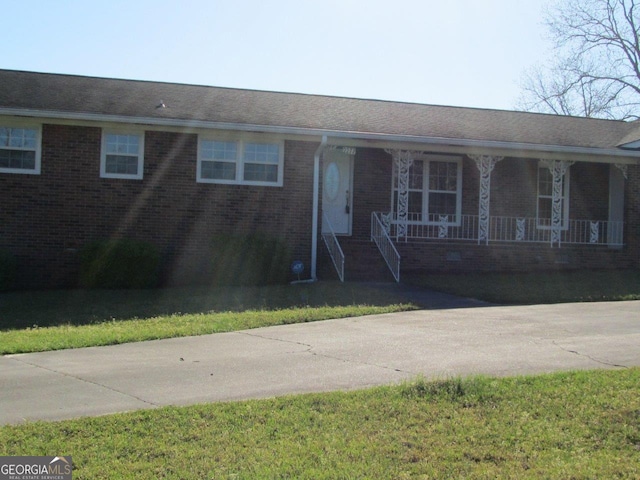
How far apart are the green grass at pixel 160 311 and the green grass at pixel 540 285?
189 cm

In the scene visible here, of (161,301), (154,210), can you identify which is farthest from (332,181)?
(161,301)

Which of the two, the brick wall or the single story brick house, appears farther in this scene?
the single story brick house

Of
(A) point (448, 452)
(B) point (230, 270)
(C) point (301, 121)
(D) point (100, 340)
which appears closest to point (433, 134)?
(C) point (301, 121)

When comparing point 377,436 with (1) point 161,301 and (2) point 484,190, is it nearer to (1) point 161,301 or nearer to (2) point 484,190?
(1) point 161,301

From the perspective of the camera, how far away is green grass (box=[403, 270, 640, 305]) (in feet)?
43.5

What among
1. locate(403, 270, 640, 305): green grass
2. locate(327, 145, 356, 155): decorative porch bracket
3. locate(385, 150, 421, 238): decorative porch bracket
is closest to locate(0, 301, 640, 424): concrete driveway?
locate(403, 270, 640, 305): green grass

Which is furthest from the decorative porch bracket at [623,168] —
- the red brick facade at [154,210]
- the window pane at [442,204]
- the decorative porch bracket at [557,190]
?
the red brick facade at [154,210]

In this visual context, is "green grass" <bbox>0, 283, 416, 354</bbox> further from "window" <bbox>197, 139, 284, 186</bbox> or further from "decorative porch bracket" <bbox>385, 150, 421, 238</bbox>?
"decorative porch bracket" <bbox>385, 150, 421, 238</bbox>

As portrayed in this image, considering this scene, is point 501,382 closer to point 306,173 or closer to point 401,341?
point 401,341

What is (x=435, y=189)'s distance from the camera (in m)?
18.1

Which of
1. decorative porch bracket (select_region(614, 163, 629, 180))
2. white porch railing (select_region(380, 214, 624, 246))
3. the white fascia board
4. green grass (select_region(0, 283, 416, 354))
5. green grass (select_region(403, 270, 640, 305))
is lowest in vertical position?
green grass (select_region(0, 283, 416, 354))

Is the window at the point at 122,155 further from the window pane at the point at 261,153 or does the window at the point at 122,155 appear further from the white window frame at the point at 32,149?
the window pane at the point at 261,153

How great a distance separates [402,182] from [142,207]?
6.17 metres

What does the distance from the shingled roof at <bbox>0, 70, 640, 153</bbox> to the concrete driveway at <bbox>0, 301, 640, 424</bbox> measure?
267 inches
